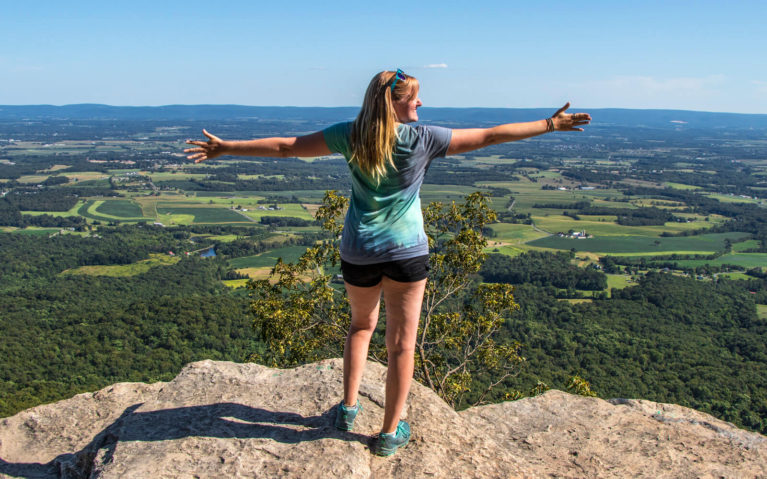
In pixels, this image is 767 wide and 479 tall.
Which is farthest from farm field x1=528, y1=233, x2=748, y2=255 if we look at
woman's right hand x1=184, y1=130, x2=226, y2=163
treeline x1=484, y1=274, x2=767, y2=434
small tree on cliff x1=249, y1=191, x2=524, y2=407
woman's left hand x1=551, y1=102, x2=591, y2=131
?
woman's right hand x1=184, y1=130, x2=226, y2=163

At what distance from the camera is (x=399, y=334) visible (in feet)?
14.0

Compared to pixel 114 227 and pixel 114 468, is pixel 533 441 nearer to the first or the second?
pixel 114 468

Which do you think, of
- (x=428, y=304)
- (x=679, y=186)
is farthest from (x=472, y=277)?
(x=679, y=186)

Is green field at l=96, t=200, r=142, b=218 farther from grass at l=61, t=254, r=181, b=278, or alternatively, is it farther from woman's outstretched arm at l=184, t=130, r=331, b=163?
woman's outstretched arm at l=184, t=130, r=331, b=163

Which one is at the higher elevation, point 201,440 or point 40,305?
point 201,440

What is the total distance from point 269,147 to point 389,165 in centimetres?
88

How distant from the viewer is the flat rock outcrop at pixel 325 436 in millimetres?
4438

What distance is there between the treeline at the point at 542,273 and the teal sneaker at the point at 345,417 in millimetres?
58044

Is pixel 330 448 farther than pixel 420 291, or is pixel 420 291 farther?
pixel 330 448

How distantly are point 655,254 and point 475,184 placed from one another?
219 feet

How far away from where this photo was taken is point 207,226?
93.9 meters

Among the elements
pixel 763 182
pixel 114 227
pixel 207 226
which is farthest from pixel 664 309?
pixel 763 182

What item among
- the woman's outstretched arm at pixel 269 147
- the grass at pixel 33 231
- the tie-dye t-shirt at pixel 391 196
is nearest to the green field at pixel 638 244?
the grass at pixel 33 231

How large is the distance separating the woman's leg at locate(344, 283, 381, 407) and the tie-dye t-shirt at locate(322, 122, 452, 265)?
364 millimetres
